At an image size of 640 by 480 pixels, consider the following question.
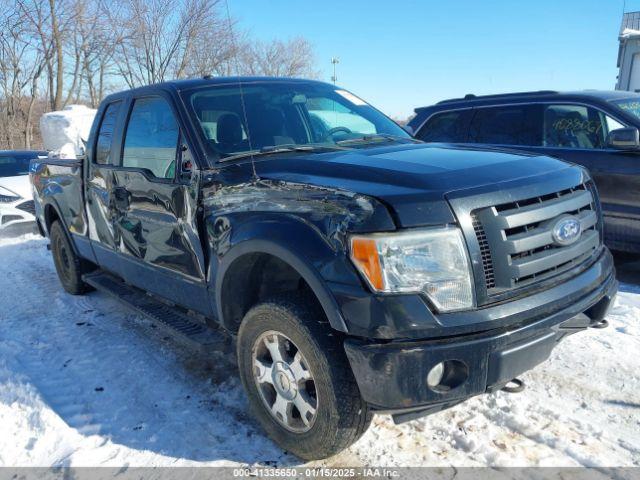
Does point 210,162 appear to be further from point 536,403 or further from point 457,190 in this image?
point 536,403

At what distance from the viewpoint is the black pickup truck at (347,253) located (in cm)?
219

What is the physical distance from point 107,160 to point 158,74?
1176cm

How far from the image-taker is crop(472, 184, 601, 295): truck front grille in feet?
7.39

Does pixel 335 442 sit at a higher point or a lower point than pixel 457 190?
lower

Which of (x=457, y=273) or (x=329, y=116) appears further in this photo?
(x=329, y=116)

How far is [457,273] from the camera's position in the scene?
7.21 feet

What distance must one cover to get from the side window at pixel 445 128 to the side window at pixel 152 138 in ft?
11.5

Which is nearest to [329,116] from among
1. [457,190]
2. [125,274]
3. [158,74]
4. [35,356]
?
[457,190]

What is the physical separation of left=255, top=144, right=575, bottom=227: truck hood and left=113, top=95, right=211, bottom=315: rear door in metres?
0.61

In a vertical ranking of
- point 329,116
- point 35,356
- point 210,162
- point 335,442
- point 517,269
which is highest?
point 329,116

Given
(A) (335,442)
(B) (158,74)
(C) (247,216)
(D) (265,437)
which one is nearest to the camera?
(A) (335,442)

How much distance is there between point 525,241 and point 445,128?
4452 mm

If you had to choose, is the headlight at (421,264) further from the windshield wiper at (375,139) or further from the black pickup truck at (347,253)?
the windshield wiper at (375,139)

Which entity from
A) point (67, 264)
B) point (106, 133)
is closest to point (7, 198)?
point (67, 264)
